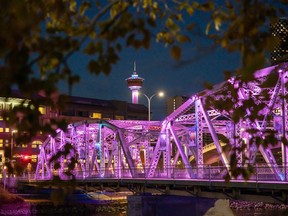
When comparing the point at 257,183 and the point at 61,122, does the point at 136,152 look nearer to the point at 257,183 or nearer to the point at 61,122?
the point at 257,183

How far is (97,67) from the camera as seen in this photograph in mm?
7840

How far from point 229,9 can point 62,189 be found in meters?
3.77

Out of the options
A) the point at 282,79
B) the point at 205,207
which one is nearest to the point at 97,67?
the point at 282,79

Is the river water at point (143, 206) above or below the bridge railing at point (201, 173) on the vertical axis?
below

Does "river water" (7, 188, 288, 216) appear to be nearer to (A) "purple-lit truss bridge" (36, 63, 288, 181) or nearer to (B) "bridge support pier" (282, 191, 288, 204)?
(A) "purple-lit truss bridge" (36, 63, 288, 181)

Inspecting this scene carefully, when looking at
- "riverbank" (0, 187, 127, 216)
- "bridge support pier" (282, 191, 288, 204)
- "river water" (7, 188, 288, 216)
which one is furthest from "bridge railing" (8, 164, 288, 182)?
"riverbank" (0, 187, 127, 216)

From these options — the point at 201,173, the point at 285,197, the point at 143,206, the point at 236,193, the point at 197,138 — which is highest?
the point at 197,138

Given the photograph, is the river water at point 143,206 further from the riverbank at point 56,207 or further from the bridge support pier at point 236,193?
the bridge support pier at point 236,193

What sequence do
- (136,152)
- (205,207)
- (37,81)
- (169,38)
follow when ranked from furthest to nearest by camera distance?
(136,152) < (205,207) < (169,38) < (37,81)

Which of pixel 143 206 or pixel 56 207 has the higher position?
pixel 143 206

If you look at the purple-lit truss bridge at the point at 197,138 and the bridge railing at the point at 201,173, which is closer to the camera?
the purple-lit truss bridge at the point at 197,138

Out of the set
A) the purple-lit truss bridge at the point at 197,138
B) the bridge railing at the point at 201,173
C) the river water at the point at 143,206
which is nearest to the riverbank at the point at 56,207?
the river water at the point at 143,206

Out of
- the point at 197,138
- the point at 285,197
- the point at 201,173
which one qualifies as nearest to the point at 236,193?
the point at 285,197

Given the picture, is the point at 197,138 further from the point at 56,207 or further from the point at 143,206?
the point at 56,207
